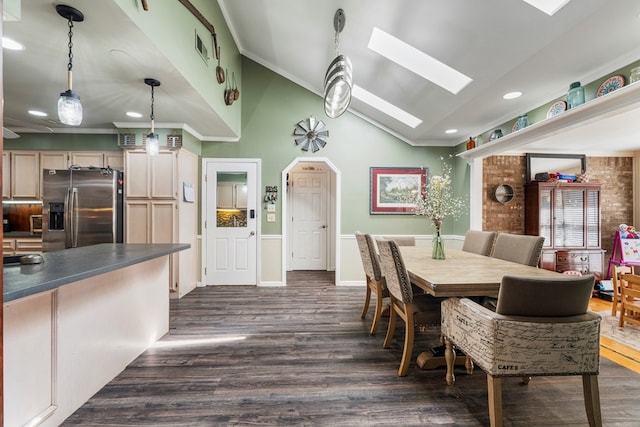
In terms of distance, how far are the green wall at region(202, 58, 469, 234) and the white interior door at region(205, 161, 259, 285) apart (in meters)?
0.22

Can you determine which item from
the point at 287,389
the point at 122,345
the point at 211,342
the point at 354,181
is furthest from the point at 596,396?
the point at 354,181

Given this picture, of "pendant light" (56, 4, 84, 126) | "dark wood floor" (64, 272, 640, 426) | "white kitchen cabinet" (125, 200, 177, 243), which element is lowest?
"dark wood floor" (64, 272, 640, 426)

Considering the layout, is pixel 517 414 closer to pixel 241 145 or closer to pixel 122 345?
pixel 122 345

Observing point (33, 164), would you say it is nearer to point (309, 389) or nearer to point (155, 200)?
point (155, 200)

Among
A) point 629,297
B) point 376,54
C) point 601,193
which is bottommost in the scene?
point 629,297

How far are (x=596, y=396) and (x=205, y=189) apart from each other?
4689 millimetres

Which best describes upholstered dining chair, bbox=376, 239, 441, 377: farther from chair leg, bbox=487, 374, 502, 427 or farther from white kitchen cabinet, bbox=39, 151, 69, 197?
white kitchen cabinet, bbox=39, 151, 69, 197

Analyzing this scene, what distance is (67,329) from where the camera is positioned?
5.51 feet

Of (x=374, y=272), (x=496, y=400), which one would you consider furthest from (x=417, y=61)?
(x=496, y=400)

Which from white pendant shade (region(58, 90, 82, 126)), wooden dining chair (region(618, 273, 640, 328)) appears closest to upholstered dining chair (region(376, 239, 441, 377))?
white pendant shade (region(58, 90, 82, 126))

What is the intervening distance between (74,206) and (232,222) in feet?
6.42

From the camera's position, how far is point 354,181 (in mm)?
4723

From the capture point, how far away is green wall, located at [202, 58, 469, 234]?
4625 mm

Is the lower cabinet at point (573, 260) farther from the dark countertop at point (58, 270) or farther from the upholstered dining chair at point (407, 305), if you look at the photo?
the dark countertop at point (58, 270)
